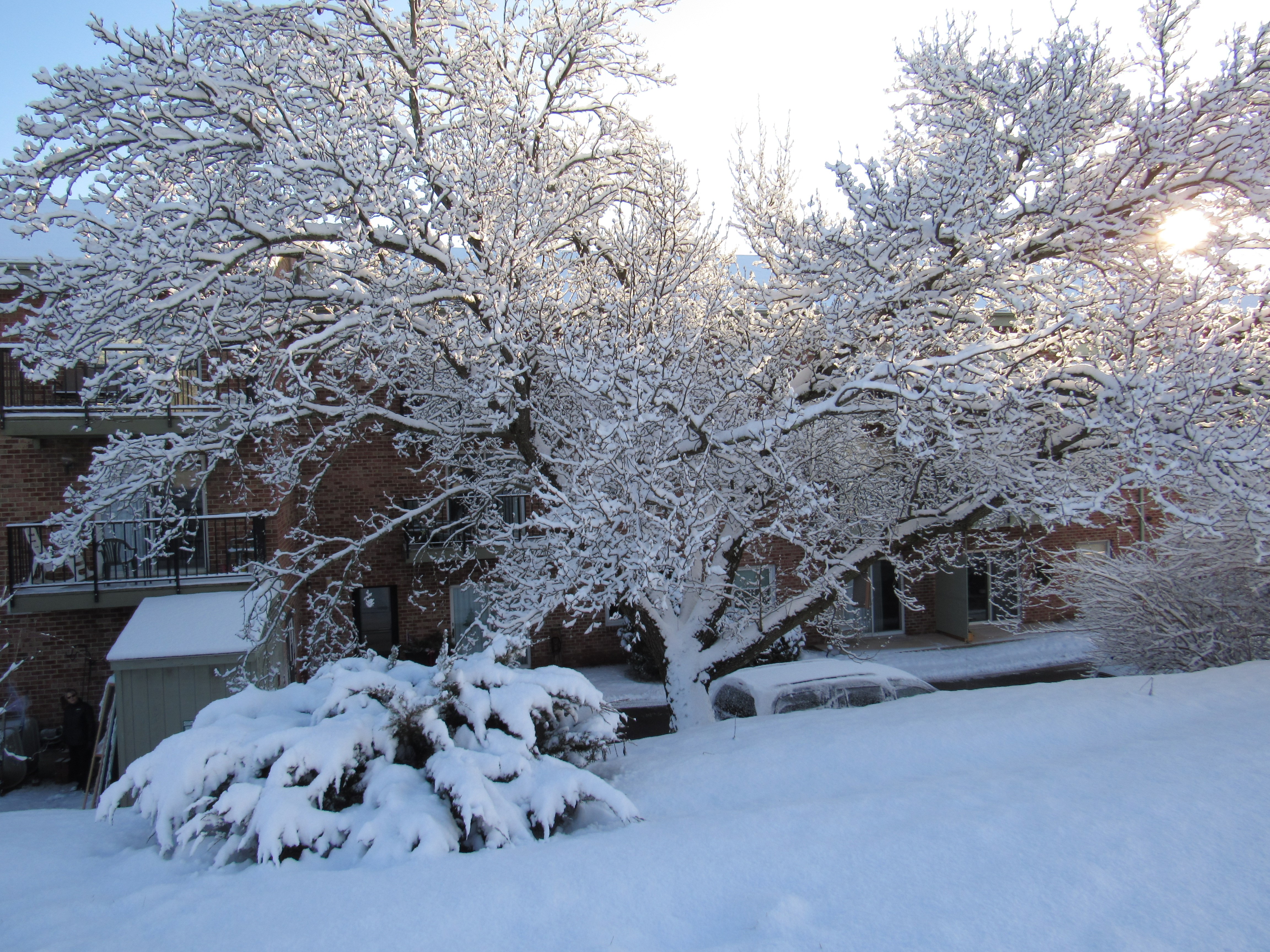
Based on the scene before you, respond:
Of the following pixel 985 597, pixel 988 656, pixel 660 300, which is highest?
pixel 660 300

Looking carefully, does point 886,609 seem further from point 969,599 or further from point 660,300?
point 660,300

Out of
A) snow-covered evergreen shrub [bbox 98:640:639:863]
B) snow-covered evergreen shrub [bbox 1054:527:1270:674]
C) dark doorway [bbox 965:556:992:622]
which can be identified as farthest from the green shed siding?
dark doorway [bbox 965:556:992:622]

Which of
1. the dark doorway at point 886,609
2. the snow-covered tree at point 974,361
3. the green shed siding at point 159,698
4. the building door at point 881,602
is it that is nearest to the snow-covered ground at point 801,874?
the snow-covered tree at point 974,361

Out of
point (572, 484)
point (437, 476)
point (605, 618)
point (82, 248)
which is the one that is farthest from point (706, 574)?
point (605, 618)

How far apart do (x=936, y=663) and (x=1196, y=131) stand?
11015 millimetres

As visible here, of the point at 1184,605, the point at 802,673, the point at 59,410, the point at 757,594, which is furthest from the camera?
the point at 59,410

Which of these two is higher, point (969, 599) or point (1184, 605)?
point (1184, 605)

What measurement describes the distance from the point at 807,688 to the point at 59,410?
10.7 m

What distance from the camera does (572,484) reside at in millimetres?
6027

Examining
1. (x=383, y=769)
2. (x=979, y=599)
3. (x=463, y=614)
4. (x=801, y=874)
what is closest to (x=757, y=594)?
(x=383, y=769)

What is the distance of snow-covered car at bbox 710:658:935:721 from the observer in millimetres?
9078

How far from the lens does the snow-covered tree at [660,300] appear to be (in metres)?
6.16

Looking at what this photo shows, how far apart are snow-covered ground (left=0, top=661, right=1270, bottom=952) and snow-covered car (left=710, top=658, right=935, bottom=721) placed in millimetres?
4147

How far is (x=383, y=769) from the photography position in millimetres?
4309
